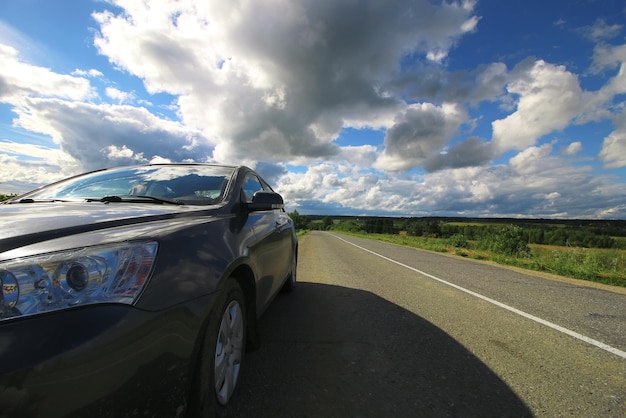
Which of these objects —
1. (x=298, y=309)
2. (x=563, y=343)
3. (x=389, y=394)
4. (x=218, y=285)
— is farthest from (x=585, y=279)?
(x=218, y=285)

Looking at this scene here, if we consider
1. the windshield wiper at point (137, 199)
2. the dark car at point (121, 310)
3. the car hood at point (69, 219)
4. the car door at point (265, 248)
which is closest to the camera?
the dark car at point (121, 310)

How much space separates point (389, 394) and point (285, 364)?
0.91 metres

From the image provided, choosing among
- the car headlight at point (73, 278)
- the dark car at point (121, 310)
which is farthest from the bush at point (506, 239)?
the car headlight at point (73, 278)

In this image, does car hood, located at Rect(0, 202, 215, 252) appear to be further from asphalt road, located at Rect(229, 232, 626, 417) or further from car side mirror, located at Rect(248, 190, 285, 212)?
asphalt road, located at Rect(229, 232, 626, 417)

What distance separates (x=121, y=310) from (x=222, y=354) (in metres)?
0.97

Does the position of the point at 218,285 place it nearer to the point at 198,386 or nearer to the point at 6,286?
the point at 198,386

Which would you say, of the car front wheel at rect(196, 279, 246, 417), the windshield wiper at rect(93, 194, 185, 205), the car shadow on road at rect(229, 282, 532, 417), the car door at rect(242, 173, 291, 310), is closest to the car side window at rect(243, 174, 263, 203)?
the car door at rect(242, 173, 291, 310)

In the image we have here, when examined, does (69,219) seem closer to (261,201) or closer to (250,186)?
(261,201)

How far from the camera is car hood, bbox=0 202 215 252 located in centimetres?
148

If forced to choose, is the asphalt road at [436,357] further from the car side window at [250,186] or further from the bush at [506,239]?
the bush at [506,239]

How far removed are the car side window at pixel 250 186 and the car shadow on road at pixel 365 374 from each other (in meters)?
1.48

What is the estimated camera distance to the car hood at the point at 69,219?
1479 millimetres

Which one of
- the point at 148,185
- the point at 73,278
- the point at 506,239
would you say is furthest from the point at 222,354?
the point at 506,239

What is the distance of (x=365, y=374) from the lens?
2705 millimetres
